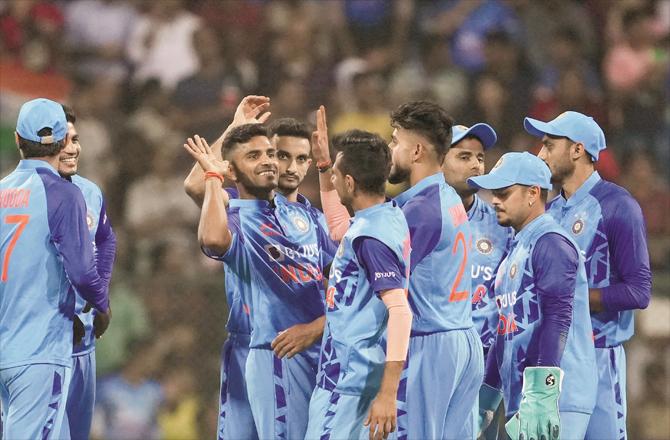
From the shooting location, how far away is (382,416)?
16.9 ft

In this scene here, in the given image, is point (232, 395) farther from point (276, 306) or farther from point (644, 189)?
point (644, 189)

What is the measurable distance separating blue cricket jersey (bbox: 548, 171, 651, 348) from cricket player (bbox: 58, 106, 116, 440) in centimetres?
266

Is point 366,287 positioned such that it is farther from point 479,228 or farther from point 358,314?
point 479,228

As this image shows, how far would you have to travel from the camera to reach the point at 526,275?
578cm

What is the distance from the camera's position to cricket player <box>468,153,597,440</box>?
559cm

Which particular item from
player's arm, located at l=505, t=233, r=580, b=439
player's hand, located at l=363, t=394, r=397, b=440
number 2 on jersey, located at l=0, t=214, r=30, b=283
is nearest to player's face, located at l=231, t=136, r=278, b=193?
number 2 on jersey, located at l=0, t=214, r=30, b=283

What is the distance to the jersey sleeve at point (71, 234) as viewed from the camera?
583cm

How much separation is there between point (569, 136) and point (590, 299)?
94cm

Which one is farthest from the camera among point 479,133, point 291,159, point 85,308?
point 479,133

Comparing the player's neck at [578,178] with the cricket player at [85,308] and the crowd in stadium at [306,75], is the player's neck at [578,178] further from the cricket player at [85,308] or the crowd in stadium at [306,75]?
the crowd in stadium at [306,75]

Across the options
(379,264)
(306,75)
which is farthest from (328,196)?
(306,75)

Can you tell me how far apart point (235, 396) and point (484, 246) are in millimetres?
1737

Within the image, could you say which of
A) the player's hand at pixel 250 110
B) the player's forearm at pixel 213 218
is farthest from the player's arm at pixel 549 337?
the player's hand at pixel 250 110

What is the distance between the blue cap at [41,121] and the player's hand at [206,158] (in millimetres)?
666
